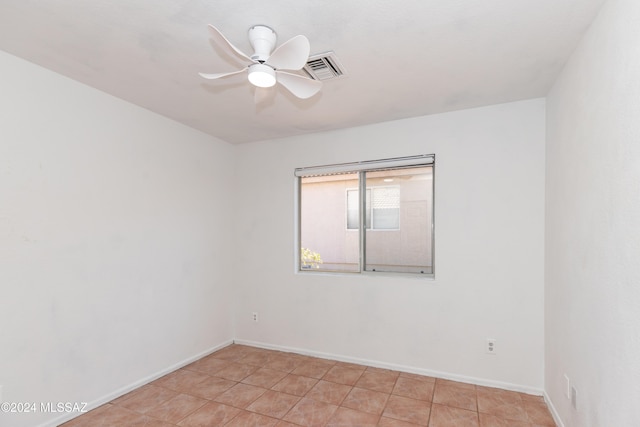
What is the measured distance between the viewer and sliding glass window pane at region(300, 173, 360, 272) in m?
3.71

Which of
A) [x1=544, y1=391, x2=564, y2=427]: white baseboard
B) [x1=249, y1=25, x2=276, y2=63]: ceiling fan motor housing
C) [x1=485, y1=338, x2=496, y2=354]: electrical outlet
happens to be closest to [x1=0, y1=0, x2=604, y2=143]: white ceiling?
[x1=249, y1=25, x2=276, y2=63]: ceiling fan motor housing

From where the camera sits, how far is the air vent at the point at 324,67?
2090mm

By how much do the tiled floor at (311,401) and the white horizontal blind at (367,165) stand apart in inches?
80.5

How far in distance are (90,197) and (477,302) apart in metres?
3.37

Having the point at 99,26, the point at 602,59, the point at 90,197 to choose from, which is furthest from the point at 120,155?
the point at 602,59

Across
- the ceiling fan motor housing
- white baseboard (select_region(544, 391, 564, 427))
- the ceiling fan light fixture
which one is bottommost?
white baseboard (select_region(544, 391, 564, 427))

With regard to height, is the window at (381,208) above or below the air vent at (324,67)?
below

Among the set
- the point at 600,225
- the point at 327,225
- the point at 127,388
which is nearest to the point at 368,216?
the point at 327,225

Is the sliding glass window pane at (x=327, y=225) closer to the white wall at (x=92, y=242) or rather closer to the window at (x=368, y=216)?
the window at (x=368, y=216)

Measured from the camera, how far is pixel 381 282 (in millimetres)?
3316

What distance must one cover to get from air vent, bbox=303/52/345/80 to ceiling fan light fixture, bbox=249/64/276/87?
1.35ft

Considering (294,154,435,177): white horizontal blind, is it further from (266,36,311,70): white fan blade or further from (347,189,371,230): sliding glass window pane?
(266,36,311,70): white fan blade

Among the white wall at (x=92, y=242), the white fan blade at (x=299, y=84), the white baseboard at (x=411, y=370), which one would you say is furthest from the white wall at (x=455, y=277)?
the white fan blade at (x=299, y=84)

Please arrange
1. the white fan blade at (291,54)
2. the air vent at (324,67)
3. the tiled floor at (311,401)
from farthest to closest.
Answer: the tiled floor at (311,401) < the air vent at (324,67) < the white fan blade at (291,54)
